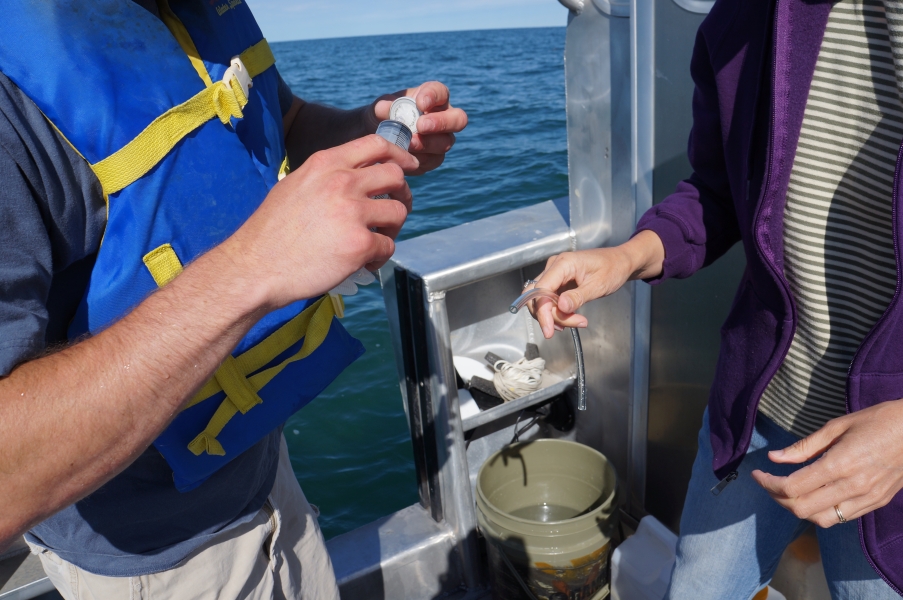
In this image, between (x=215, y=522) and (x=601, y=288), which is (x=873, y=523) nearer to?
(x=601, y=288)

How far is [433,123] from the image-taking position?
1.51m

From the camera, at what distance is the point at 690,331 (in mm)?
2217

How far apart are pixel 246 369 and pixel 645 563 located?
1584 mm

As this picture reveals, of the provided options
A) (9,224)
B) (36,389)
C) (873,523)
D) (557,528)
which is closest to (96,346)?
(36,389)

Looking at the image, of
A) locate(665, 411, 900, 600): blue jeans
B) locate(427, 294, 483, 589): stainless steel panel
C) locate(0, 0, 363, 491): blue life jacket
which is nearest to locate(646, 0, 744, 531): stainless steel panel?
locate(665, 411, 900, 600): blue jeans

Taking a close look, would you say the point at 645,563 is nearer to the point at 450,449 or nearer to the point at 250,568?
the point at 450,449

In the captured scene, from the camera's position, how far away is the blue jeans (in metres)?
1.44

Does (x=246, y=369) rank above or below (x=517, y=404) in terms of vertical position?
above

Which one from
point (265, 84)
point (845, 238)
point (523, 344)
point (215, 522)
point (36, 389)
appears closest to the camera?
point (36, 389)

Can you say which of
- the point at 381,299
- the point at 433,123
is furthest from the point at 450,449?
the point at 381,299

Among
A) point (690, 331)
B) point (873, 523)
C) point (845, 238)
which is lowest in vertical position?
point (690, 331)

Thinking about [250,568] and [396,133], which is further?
[250,568]

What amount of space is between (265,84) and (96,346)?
0.83m

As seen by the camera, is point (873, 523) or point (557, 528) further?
point (557, 528)
